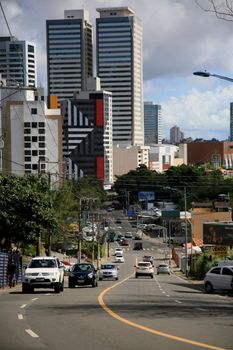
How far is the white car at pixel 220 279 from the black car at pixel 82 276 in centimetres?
618

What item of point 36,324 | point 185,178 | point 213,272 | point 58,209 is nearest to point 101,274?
point 213,272

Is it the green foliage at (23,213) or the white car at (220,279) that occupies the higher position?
the green foliage at (23,213)

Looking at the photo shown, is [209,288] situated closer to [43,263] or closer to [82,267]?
[82,267]

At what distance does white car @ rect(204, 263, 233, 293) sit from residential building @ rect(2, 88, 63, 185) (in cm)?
12214

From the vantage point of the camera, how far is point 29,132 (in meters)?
167

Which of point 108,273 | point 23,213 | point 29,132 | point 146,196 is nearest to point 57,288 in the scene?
point 23,213

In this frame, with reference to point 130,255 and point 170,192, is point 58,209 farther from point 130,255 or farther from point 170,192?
point 170,192

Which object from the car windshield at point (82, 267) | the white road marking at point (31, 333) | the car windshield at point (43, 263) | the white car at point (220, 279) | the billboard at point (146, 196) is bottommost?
the white car at point (220, 279)

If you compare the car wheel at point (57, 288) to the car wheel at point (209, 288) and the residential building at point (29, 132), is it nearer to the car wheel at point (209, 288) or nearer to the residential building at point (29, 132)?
the car wheel at point (209, 288)

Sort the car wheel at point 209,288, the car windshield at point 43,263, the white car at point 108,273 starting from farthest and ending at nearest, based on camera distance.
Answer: the white car at point 108,273
the car wheel at point 209,288
the car windshield at point 43,263

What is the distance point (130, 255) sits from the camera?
122m

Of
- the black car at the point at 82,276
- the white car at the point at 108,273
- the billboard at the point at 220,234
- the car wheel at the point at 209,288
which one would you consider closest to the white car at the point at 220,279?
the car wheel at the point at 209,288

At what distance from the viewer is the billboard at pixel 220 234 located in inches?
2667

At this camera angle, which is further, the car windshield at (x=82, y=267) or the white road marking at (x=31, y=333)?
the car windshield at (x=82, y=267)
